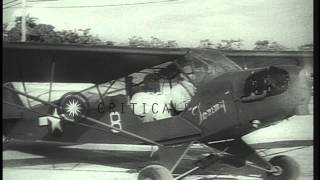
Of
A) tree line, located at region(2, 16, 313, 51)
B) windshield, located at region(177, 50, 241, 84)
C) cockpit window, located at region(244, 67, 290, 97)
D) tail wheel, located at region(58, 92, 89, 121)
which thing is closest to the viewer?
cockpit window, located at region(244, 67, 290, 97)

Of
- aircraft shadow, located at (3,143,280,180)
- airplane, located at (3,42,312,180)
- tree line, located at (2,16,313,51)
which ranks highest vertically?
tree line, located at (2,16,313,51)

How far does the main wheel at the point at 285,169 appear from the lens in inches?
202

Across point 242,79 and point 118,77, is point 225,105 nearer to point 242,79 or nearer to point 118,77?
point 242,79

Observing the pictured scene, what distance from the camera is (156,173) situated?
196 inches

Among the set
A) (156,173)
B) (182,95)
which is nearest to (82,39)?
(182,95)

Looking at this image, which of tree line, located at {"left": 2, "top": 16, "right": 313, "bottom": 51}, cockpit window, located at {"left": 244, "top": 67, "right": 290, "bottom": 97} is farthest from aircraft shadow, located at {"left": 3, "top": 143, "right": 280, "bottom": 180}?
tree line, located at {"left": 2, "top": 16, "right": 313, "bottom": 51}

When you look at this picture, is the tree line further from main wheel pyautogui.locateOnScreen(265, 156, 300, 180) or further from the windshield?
main wheel pyautogui.locateOnScreen(265, 156, 300, 180)

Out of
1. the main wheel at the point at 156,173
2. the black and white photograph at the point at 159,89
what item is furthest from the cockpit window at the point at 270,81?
the main wheel at the point at 156,173

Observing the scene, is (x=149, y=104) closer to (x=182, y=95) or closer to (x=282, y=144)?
(x=182, y=95)

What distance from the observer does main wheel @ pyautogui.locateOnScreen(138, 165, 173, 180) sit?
4.97m

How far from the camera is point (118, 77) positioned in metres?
5.22

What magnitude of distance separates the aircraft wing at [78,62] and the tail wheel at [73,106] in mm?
149

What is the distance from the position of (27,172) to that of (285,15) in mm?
2755

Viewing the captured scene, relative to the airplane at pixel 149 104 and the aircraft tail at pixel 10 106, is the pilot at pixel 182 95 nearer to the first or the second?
the airplane at pixel 149 104
